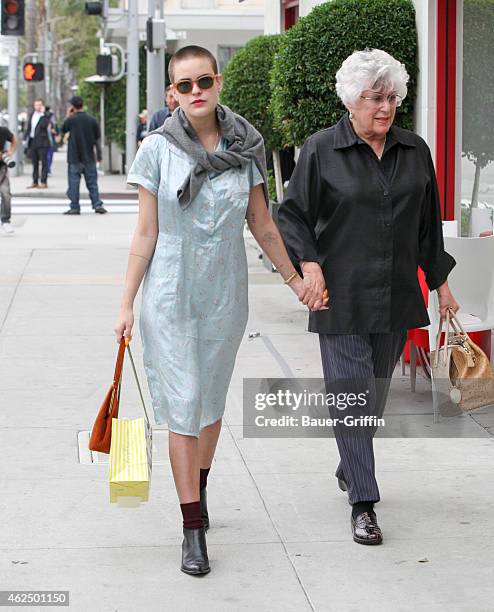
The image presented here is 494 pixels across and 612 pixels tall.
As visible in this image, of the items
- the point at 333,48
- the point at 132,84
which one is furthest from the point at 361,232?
the point at 132,84

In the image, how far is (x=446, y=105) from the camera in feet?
29.1

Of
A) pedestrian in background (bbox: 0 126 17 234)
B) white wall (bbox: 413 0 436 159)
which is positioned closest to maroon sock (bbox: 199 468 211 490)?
white wall (bbox: 413 0 436 159)

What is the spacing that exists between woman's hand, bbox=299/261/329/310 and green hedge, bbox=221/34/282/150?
7.59 metres

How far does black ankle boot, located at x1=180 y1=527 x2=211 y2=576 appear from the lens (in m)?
4.56

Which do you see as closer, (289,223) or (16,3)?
(289,223)

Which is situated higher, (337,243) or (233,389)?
(337,243)

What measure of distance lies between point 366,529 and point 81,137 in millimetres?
15994

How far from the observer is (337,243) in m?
4.99

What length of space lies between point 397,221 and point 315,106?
14.1ft

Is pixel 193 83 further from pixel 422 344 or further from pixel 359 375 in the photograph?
pixel 422 344

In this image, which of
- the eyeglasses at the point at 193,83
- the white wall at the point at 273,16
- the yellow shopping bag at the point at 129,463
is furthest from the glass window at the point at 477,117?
the white wall at the point at 273,16

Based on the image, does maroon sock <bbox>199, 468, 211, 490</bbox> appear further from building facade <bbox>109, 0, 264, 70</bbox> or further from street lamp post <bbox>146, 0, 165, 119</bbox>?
building facade <bbox>109, 0, 264, 70</bbox>

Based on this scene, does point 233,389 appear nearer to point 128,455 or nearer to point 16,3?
point 128,455

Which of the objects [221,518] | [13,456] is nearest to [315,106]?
[13,456]
